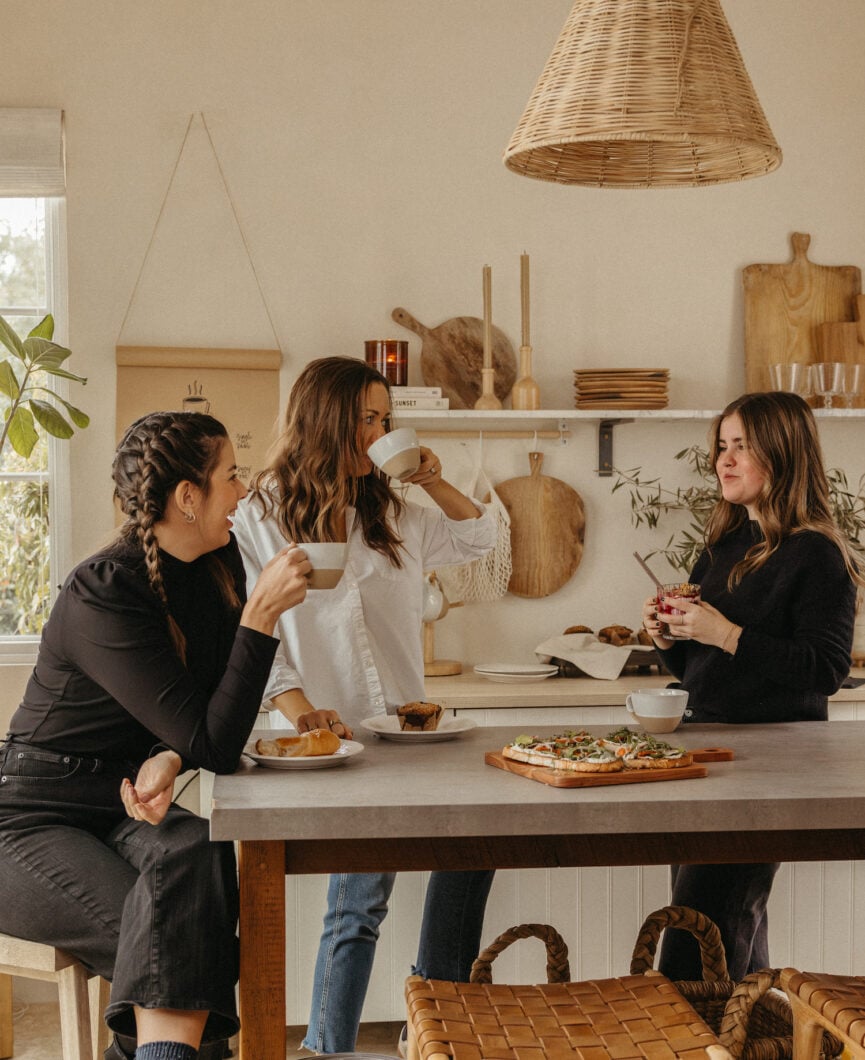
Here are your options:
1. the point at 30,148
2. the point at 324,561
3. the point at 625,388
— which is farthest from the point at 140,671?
the point at 30,148

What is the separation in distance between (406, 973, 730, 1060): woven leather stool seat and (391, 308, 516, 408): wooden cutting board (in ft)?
7.35

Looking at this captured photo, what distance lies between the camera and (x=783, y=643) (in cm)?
221

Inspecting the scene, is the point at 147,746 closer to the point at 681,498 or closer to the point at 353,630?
the point at 353,630

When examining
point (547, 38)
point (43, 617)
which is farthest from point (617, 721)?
point (547, 38)

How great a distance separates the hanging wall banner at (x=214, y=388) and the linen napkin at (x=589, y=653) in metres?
1.00

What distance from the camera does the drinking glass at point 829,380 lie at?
3.61 m

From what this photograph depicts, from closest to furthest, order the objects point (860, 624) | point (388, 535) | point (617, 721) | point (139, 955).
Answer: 1. point (139, 955)
2. point (388, 535)
3. point (617, 721)
4. point (860, 624)

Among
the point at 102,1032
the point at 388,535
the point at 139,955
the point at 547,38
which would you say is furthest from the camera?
the point at 547,38

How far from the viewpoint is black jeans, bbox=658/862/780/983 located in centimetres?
222

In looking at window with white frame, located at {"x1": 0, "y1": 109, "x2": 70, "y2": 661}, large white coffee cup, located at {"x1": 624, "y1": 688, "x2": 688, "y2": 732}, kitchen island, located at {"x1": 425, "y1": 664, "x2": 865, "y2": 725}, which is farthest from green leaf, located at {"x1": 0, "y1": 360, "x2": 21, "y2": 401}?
large white coffee cup, located at {"x1": 624, "y1": 688, "x2": 688, "y2": 732}

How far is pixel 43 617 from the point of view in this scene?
361 cm

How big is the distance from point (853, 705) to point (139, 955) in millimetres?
2121

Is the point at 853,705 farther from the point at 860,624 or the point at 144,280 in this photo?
the point at 144,280

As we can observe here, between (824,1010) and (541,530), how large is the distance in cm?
223
